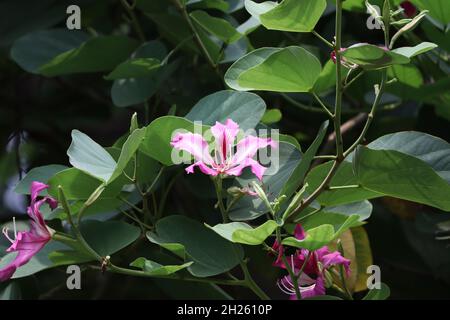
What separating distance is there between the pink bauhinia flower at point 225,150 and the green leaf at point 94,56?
39cm

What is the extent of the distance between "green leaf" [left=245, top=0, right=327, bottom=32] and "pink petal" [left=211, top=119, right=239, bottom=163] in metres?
0.10

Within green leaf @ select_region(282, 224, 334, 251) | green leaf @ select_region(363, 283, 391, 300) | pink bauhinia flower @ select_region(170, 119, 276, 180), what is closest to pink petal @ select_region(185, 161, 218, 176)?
pink bauhinia flower @ select_region(170, 119, 276, 180)

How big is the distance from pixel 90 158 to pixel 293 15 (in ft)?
0.79

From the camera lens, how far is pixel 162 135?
84 cm

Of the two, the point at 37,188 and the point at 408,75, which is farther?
the point at 408,75

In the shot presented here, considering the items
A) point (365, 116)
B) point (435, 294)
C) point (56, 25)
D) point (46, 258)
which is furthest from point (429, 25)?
point (56, 25)

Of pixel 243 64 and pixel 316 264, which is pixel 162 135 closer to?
pixel 243 64

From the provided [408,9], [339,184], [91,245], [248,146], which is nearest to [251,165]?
[248,146]

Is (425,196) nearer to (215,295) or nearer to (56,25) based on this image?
(215,295)

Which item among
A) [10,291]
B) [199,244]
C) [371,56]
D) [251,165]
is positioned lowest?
[10,291]

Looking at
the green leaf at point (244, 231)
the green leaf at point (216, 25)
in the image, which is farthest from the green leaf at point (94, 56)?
the green leaf at point (244, 231)

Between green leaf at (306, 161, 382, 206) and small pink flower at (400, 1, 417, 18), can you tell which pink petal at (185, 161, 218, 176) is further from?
small pink flower at (400, 1, 417, 18)

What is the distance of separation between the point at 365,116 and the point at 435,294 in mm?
300

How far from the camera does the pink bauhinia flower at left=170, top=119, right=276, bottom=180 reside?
80 cm
